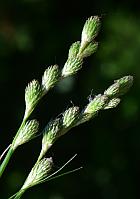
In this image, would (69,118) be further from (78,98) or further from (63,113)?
(78,98)

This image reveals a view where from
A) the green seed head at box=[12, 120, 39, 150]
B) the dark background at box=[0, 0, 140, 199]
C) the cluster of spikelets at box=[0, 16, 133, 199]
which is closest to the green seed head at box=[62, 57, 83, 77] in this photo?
the cluster of spikelets at box=[0, 16, 133, 199]

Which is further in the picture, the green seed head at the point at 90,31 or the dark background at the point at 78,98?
the dark background at the point at 78,98

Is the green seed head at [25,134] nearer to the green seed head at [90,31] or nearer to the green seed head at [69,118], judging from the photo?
the green seed head at [69,118]

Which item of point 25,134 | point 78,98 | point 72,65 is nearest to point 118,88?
point 72,65

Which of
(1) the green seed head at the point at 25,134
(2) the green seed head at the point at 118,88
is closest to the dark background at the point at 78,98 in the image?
(2) the green seed head at the point at 118,88

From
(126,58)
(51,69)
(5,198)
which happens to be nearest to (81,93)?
(126,58)

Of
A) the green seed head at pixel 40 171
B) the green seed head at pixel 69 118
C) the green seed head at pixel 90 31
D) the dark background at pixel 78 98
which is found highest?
the dark background at pixel 78 98

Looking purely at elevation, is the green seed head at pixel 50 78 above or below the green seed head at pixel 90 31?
below

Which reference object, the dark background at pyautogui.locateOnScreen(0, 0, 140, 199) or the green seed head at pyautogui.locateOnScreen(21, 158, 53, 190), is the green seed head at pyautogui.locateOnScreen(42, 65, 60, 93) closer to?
the green seed head at pyautogui.locateOnScreen(21, 158, 53, 190)
